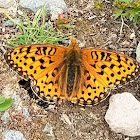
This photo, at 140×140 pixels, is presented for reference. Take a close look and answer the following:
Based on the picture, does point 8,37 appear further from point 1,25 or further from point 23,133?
point 23,133

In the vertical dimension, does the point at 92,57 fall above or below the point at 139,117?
above

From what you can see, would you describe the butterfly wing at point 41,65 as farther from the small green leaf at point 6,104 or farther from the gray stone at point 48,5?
the gray stone at point 48,5

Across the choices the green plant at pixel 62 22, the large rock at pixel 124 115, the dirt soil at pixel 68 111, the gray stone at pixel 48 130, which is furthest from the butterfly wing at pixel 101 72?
the green plant at pixel 62 22

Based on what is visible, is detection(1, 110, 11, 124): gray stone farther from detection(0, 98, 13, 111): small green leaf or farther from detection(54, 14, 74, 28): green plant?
detection(54, 14, 74, 28): green plant

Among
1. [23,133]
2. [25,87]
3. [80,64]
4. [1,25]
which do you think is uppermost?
[1,25]

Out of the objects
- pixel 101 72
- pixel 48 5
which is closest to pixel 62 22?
pixel 48 5

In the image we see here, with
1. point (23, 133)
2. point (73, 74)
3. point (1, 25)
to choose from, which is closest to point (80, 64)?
point (73, 74)

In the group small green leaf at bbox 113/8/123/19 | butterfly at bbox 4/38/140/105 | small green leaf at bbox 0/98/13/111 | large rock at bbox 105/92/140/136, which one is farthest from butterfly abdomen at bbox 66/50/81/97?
small green leaf at bbox 113/8/123/19
